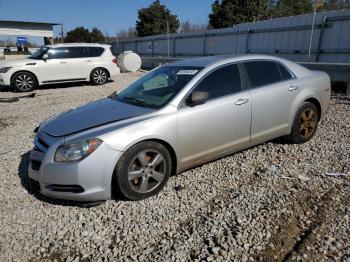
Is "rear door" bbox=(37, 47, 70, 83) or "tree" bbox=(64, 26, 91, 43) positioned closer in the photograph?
"rear door" bbox=(37, 47, 70, 83)

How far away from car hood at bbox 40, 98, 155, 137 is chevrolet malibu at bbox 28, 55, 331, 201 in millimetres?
14

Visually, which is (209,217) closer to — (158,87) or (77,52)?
(158,87)

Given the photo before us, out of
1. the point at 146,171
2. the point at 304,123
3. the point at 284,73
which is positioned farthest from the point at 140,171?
the point at 304,123

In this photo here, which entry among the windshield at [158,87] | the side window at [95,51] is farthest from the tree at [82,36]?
the windshield at [158,87]

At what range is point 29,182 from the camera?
13.7 ft

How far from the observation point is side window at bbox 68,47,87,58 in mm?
12404

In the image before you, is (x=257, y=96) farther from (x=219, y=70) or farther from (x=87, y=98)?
(x=87, y=98)

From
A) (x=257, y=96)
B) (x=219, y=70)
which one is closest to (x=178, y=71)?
(x=219, y=70)

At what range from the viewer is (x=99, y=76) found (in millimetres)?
13211

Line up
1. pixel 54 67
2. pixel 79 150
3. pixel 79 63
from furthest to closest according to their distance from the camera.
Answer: pixel 79 63
pixel 54 67
pixel 79 150

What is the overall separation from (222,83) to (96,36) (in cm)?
5632

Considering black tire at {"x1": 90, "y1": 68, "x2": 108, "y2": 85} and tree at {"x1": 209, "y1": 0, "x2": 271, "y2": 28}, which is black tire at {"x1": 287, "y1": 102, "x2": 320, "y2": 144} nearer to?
black tire at {"x1": 90, "y1": 68, "x2": 108, "y2": 85}

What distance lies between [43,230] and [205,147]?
2.05 meters

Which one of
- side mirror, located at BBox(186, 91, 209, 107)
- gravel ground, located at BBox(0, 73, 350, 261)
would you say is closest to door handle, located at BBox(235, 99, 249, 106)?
side mirror, located at BBox(186, 91, 209, 107)
